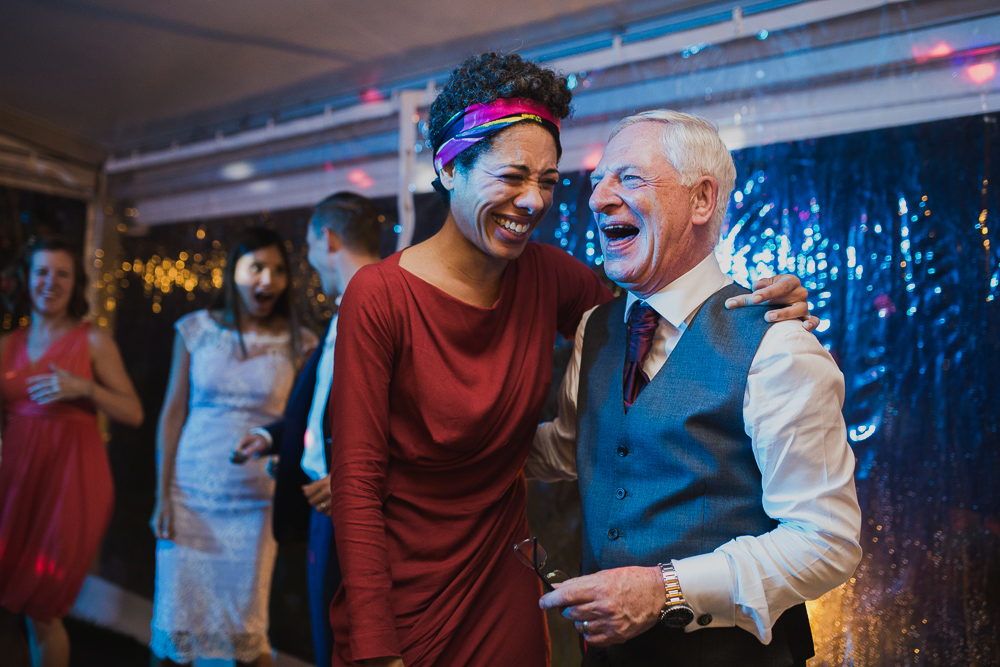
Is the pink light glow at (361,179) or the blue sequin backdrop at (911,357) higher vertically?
the pink light glow at (361,179)

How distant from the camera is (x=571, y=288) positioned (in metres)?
1.51

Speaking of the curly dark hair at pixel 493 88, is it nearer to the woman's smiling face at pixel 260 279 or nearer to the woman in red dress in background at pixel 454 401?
the woman in red dress in background at pixel 454 401

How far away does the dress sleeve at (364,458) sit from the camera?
44.0 inches

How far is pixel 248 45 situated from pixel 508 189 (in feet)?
5.02

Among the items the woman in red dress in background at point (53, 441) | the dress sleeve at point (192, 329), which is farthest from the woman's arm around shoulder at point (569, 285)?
the woman in red dress in background at point (53, 441)

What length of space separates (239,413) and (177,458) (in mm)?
306

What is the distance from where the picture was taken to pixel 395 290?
48.7 inches

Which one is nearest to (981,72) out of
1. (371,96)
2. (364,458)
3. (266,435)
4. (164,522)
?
(364,458)

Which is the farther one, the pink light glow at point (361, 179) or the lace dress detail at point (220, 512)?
the pink light glow at point (361, 179)

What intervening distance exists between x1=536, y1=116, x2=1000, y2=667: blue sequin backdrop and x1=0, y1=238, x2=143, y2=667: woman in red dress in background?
8.24 feet

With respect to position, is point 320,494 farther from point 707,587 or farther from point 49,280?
point 49,280

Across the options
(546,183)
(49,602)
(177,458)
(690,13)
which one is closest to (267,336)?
(177,458)

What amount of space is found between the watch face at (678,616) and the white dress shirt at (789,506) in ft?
0.04

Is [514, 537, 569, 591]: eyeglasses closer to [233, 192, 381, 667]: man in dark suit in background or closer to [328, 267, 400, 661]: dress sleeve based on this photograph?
[328, 267, 400, 661]: dress sleeve
